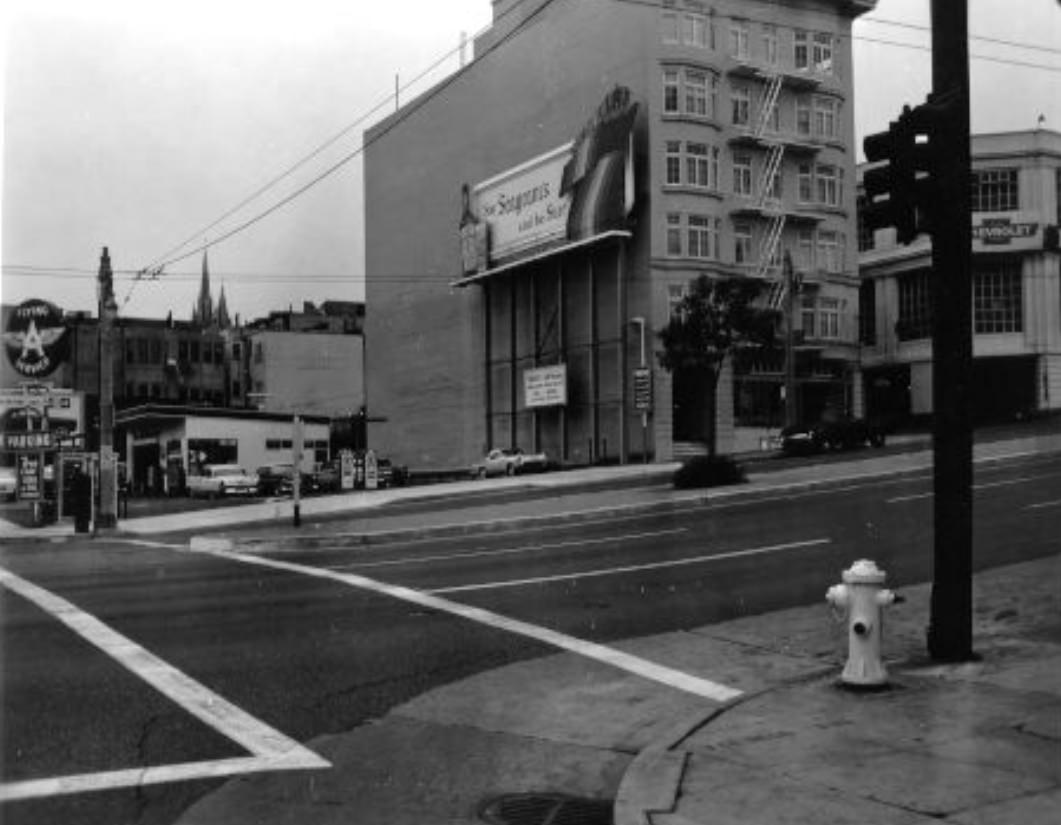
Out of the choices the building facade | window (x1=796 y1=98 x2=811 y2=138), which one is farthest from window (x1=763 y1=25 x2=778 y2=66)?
the building facade

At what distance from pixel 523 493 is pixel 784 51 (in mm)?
27542

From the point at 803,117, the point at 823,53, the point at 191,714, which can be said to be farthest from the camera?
the point at 823,53

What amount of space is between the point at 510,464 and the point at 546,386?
5931 millimetres

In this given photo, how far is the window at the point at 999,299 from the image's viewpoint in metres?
50.0

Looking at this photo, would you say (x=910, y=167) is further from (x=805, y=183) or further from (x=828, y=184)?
(x=828, y=184)

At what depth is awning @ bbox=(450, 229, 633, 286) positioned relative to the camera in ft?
157

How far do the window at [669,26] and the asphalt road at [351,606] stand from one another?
2975 centimetres

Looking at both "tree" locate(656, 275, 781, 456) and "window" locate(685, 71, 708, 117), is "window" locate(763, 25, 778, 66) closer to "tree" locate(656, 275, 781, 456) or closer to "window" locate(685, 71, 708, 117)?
"window" locate(685, 71, 708, 117)

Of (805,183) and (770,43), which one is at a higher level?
(770,43)

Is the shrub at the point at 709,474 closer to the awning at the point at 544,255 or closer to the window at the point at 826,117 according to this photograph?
the awning at the point at 544,255

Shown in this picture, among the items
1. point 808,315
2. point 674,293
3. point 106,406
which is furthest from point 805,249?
point 106,406

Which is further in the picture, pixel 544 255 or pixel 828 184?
pixel 828 184

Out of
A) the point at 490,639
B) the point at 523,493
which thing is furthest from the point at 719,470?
the point at 490,639

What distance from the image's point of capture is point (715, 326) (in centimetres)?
3828
